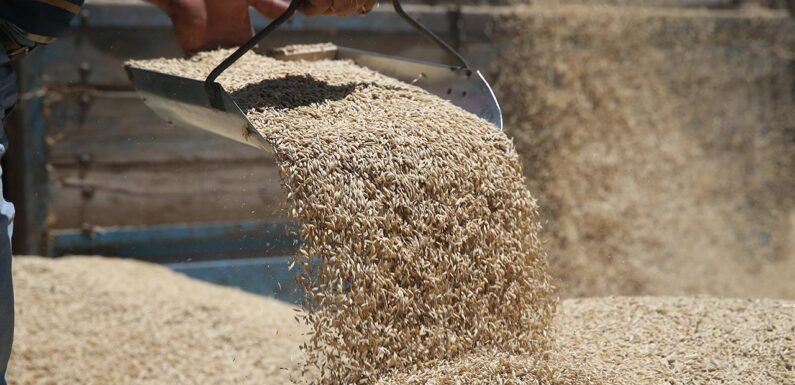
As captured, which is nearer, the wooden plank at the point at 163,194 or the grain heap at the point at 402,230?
the grain heap at the point at 402,230

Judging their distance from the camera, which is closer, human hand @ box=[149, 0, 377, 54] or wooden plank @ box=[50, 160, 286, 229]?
human hand @ box=[149, 0, 377, 54]

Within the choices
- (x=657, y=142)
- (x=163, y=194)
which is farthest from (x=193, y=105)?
(x=657, y=142)

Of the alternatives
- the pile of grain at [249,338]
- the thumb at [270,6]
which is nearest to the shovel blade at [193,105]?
the thumb at [270,6]

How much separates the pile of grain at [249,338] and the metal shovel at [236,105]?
2.28 feet

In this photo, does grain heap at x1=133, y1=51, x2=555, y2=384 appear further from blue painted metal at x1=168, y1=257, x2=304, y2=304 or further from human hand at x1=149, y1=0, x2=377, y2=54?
blue painted metal at x1=168, y1=257, x2=304, y2=304

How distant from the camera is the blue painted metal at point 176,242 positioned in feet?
13.0

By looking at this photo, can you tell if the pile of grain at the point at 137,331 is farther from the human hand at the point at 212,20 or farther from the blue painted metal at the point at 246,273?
the human hand at the point at 212,20

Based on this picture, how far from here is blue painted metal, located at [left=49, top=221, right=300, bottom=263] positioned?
396cm

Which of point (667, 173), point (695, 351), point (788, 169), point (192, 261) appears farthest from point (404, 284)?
point (788, 169)

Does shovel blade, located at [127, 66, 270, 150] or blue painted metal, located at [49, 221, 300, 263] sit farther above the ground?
shovel blade, located at [127, 66, 270, 150]

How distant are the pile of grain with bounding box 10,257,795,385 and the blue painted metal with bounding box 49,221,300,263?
0.41 feet

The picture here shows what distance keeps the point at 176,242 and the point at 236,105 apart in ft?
6.71

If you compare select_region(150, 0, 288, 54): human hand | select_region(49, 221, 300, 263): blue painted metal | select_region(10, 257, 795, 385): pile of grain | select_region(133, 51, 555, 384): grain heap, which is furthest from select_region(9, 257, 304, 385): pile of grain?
select_region(150, 0, 288, 54): human hand

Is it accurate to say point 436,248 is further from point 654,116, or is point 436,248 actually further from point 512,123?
point 654,116
